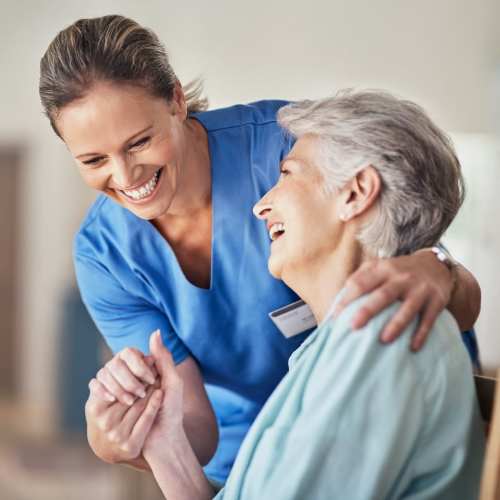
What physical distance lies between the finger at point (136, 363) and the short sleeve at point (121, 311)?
0.71 feet

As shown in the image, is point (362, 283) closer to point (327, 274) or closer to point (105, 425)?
point (327, 274)

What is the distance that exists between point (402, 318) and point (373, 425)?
0.13 meters

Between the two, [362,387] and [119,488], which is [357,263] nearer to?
[362,387]

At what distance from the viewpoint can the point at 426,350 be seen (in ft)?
3.08

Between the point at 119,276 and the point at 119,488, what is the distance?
2744 millimetres

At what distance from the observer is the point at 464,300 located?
3.86 ft

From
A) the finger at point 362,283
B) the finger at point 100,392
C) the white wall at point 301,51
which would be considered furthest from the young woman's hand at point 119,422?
the white wall at point 301,51

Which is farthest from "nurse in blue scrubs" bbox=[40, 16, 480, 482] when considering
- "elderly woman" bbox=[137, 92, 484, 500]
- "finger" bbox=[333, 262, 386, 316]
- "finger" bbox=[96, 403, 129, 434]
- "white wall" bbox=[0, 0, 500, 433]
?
"white wall" bbox=[0, 0, 500, 433]

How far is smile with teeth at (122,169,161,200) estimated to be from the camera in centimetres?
124

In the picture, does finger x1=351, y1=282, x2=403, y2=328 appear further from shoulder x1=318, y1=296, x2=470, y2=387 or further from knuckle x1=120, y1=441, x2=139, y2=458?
knuckle x1=120, y1=441, x2=139, y2=458

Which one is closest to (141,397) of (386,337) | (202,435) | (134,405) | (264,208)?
(134,405)

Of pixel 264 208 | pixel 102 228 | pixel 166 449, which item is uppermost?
pixel 264 208

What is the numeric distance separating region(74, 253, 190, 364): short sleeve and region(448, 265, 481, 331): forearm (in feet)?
1.69

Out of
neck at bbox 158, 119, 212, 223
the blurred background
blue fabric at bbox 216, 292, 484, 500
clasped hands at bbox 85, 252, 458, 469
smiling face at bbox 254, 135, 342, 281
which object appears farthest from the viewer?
the blurred background
